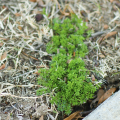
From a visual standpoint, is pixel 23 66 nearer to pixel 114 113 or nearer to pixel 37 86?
pixel 37 86

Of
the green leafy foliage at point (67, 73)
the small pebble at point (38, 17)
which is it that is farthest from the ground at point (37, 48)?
the green leafy foliage at point (67, 73)

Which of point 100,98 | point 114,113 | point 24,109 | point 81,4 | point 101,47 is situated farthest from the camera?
point 81,4

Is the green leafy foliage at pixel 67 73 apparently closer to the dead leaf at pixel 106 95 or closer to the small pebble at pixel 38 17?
the dead leaf at pixel 106 95

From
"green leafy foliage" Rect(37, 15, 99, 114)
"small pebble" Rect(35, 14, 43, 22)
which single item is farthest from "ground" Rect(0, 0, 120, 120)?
"green leafy foliage" Rect(37, 15, 99, 114)

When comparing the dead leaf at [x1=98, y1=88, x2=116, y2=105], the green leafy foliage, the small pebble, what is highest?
the small pebble

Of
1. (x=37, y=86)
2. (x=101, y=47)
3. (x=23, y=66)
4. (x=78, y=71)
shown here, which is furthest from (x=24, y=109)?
(x=101, y=47)

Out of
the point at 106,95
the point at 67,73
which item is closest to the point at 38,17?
the point at 67,73

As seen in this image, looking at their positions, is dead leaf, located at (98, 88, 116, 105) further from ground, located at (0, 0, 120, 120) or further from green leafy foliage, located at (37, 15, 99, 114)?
green leafy foliage, located at (37, 15, 99, 114)

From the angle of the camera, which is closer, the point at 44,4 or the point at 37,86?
the point at 37,86
